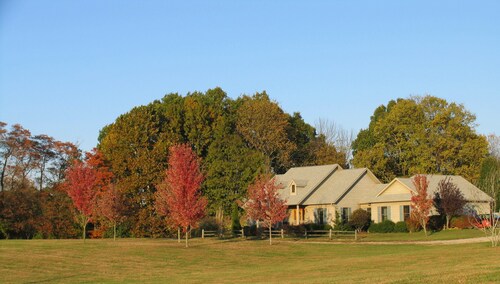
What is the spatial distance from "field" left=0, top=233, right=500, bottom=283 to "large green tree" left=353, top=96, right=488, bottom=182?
32.2m

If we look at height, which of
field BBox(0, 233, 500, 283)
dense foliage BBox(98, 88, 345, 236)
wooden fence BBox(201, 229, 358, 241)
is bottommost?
field BBox(0, 233, 500, 283)

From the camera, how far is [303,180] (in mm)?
71625

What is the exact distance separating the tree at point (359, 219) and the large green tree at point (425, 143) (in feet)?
61.9

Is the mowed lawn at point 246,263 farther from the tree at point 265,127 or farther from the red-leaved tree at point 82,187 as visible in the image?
the tree at point 265,127

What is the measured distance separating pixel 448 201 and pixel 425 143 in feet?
71.8

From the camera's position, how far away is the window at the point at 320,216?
67.8 m

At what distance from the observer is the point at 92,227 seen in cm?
7069

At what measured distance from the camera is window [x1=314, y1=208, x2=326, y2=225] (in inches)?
2667

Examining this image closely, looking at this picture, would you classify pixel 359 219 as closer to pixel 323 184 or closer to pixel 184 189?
pixel 323 184

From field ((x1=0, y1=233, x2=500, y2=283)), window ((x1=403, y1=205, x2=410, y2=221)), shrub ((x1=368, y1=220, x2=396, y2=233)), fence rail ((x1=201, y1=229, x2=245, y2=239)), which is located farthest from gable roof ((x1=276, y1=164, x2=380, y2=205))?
field ((x1=0, y1=233, x2=500, y2=283))

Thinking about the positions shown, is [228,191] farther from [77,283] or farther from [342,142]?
[77,283]

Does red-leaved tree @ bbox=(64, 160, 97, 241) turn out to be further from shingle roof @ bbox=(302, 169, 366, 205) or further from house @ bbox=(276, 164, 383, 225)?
shingle roof @ bbox=(302, 169, 366, 205)

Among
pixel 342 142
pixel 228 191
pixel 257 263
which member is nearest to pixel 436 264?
pixel 257 263

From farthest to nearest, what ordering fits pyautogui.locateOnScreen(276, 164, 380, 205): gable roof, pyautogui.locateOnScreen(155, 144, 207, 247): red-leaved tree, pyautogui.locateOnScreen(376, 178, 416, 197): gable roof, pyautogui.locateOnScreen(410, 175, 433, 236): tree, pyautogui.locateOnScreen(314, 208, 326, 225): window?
1. pyautogui.locateOnScreen(276, 164, 380, 205): gable roof
2. pyautogui.locateOnScreen(314, 208, 326, 225): window
3. pyautogui.locateOnScreen(376, 178, 416, 197): gable roof
4. pyautogui.locateOnScreen(410, 175, 433, 236): tree
5. pyautogui.locateOnScreen(155, 144, 207, 247): red-leaved tree
